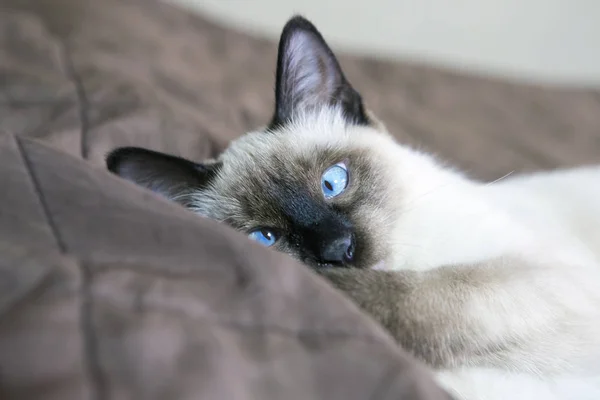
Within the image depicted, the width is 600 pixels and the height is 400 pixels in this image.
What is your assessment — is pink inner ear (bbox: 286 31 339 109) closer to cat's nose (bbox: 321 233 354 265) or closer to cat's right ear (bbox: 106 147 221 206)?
cat's right ear (bbox: 106 147 221 206)

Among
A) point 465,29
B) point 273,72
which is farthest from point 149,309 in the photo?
point 465,29

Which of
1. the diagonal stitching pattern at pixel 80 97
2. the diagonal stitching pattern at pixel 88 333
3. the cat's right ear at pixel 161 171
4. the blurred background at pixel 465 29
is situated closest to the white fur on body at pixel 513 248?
the cat's right ear at pixel 161 171

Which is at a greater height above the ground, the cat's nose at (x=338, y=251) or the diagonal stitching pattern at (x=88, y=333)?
the diagonal stitching pattern at (x=88, y=333)

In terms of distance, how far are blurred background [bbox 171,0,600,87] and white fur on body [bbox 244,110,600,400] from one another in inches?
53.0

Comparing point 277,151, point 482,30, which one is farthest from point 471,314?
point 482,30

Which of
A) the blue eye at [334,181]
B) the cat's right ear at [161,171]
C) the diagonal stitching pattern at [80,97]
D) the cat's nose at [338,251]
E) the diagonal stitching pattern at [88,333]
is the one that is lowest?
the diagonal stitching pattern at [80,97]

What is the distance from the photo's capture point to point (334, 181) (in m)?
1.13

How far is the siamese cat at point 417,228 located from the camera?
33.7 inches

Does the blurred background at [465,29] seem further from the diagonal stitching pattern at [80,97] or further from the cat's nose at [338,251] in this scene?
the cat's nose at [338,251]

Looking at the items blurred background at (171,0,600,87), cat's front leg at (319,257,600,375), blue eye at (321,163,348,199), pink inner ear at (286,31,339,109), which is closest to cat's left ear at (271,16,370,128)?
pink inner ear at (286,31,339,109)

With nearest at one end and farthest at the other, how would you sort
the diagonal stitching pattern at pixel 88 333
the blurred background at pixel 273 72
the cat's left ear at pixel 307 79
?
the diagonal stitching pattern at pixel 88 333, the cat's left ear at pixel 307 79, the blurred background at pixel 273 72

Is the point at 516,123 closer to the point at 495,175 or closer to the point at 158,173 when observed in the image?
the point at 495,175

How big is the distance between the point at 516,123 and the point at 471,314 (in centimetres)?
155

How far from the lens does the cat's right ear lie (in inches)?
40.6
